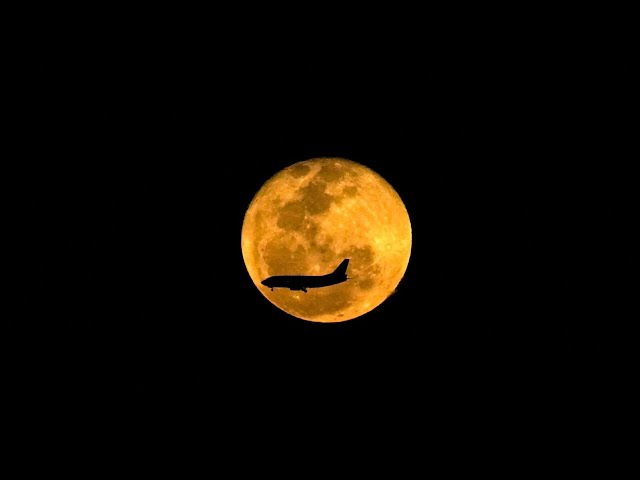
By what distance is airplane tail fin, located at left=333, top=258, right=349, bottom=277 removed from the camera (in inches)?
168

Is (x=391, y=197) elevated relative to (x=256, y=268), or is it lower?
elevated

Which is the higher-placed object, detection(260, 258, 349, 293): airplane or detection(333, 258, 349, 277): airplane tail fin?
detection(333, 258, 349, 277): airplane tail fin

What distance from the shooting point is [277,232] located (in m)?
4.35

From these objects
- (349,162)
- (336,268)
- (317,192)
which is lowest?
(336,268)

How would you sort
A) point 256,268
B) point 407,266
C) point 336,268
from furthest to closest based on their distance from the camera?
point 407,266 → point 256,268 → point 336,268

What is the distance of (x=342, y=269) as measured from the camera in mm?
4289

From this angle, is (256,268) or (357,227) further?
(256,268)

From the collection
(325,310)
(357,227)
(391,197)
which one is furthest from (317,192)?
(325,310)

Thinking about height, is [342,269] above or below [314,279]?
above

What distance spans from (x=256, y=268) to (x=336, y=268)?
0.87 m

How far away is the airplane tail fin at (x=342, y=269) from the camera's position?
14.0 ft

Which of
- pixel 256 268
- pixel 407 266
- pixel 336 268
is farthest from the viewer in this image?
pixel 407 266

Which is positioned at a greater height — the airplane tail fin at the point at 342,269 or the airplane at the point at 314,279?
the airplane tail fin at the point at 342,269

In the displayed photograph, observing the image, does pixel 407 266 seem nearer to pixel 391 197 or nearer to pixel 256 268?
pixel 391 197
